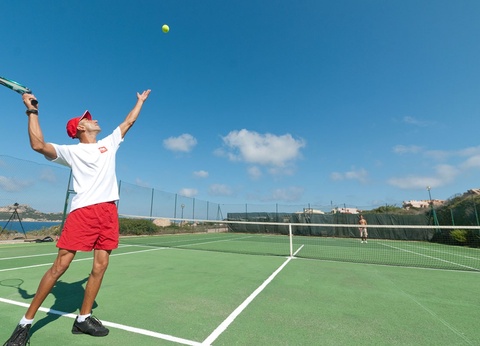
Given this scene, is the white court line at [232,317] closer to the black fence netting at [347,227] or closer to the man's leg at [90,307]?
the man's leg at [90,307]

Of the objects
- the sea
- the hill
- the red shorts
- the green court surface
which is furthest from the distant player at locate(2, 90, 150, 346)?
the sea

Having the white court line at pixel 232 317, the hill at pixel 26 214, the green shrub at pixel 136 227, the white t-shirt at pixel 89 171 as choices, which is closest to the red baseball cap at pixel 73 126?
the white t-shirt at pixel 89 171

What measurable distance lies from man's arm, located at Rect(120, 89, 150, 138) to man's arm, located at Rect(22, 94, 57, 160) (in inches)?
33.7

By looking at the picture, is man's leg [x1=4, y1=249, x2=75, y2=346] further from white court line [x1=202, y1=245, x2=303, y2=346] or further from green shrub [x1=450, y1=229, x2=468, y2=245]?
green shrub [x1=450, y1=229, x2=468, y2=245]

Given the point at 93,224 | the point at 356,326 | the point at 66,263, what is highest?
the point at 93,224

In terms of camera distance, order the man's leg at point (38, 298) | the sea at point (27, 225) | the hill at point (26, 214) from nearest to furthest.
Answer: the man's leg at point (38, 298) → the hill at point (26, 214) → the sea at point (27, 225)

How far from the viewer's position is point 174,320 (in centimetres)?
292

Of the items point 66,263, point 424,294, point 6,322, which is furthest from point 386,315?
point 6,322

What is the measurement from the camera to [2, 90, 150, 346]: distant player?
232cm

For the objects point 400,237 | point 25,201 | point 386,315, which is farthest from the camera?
point 400,237

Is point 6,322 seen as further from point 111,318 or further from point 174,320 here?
point 174,320

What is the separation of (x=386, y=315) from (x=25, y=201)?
15.8m

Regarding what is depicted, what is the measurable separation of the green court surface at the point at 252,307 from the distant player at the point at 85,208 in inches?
13.4

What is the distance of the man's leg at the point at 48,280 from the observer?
2.23m
